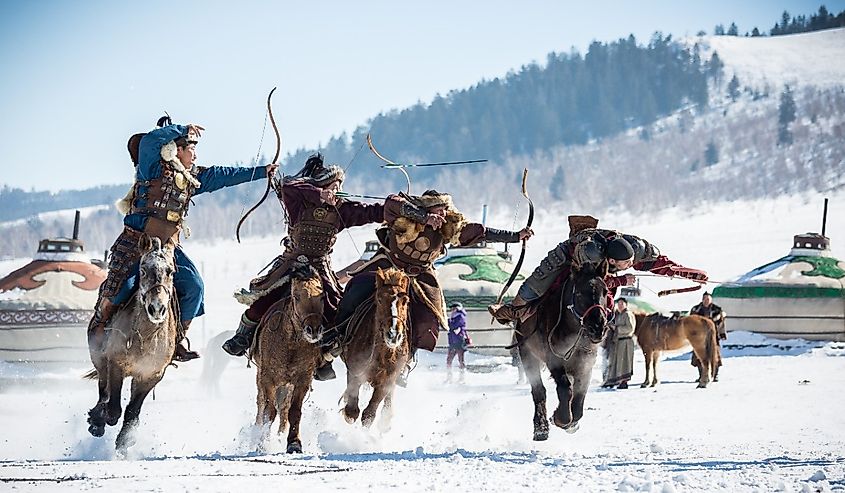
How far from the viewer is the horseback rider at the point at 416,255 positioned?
10.1 m

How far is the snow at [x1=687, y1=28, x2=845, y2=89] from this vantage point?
156m

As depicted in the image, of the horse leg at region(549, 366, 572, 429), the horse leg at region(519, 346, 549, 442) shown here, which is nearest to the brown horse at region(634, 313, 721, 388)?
the horse leg at region(519, 346, 549, 442)

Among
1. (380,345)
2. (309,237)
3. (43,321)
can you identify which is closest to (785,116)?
(43,321)

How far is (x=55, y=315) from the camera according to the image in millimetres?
22891

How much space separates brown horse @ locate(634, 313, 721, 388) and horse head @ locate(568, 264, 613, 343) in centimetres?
999

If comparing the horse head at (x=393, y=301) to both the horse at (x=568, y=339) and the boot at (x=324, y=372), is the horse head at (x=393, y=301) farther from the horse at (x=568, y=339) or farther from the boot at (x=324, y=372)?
the horse at (x=568, y=339)

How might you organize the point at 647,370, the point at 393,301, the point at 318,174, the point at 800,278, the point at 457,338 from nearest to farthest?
the point at 393,301 < the point at 318,174 < the point at 647,370 < the point at 457,338 < the point at 800,278

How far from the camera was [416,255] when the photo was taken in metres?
10.4

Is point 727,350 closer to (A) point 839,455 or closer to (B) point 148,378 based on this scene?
(A) point 839,455

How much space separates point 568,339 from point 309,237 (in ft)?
8.02

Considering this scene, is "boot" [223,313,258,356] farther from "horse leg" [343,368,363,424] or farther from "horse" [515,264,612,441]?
"horse" [515,264,612,441]

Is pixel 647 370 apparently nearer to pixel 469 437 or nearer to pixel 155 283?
pixel 469 437

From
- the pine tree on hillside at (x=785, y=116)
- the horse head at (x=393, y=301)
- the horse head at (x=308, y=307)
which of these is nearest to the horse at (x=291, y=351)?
the horse head at (x=308, y=307)

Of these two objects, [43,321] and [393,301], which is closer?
[393,301]
